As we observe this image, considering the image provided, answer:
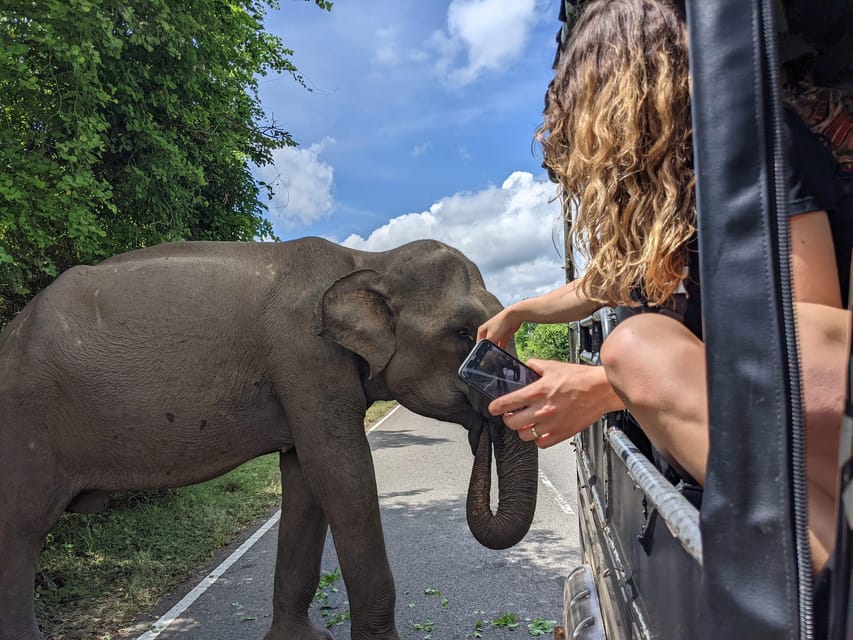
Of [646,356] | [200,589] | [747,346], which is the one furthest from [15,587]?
[747,346]

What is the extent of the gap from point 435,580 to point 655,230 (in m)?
4.56

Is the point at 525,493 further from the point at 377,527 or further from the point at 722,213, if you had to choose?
the point at 722,213

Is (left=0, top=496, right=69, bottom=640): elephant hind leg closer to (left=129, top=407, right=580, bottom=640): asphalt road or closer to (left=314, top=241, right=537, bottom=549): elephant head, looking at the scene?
(left=129, top=407, right=580, bottom=640): asphalt road

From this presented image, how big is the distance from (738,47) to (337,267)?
3010mm

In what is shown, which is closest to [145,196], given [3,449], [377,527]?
[3,449]

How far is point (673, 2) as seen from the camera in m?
1.23

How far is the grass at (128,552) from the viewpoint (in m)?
4.48

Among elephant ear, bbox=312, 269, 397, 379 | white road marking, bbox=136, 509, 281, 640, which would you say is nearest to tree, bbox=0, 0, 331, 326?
elephant ear, bbox=312, 269, 397, 379

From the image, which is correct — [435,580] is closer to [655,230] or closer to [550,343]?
[655,230]

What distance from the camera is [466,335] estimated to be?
354cm

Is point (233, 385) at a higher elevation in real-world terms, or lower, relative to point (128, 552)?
higher

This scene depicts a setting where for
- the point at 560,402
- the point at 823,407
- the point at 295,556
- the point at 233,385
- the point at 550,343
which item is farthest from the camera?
the point at 550,343

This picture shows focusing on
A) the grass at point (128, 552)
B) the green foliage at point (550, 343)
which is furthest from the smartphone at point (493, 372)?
the green foliage at point (550, 343)

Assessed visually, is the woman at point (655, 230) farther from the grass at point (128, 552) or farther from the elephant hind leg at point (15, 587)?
the grass at point (128, 552)
